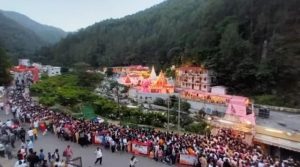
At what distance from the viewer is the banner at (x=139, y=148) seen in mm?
20484

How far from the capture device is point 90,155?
2030 centimetres

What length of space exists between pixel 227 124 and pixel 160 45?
77.1 m

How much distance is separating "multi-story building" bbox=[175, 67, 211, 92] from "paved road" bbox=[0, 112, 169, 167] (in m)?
42.2

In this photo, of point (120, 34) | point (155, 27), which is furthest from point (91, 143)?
point (120, 34)

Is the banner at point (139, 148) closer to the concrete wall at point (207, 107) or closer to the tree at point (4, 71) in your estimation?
the concrete wall at point (207, 107)

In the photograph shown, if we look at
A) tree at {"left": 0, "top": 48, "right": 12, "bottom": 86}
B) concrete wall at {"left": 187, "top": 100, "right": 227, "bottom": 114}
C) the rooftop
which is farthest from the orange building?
tree at {"left": 0, "top": 48, "right": 12, "bottom": 86}

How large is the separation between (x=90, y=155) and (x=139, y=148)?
8.54ft

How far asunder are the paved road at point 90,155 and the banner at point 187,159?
89 cm

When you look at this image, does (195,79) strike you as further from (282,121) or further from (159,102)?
(282,121)

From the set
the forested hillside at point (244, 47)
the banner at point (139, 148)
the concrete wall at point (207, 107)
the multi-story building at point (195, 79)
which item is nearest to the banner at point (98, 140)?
the banner at point (139, 148)

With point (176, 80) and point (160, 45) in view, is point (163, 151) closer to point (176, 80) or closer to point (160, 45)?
point (176, 80)

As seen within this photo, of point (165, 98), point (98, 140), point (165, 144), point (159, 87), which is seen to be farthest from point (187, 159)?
point (159, 87)

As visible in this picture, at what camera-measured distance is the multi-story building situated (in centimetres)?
6369

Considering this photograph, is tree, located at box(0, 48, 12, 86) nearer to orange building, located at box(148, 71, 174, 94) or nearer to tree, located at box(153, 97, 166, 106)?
orange building, located at box(148, 71, 174, 94)
